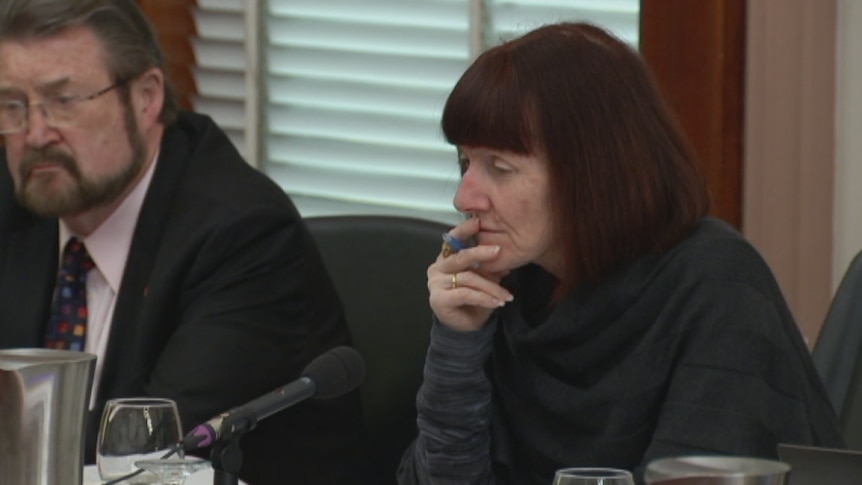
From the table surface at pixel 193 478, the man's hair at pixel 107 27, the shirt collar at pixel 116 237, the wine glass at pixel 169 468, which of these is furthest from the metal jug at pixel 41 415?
the man's hair at pixel 107 27

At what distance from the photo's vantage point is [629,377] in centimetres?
216

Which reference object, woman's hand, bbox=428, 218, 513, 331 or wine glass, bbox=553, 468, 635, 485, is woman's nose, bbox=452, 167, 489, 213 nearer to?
woman's hand, bbox=428, 218, 513, 331

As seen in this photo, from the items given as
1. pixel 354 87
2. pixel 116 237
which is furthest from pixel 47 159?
pixel 354 87

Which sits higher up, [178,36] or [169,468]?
[178,36]

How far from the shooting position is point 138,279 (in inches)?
114

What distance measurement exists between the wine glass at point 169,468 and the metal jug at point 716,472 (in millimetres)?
835

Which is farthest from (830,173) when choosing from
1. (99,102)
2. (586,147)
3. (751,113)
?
(99,102)

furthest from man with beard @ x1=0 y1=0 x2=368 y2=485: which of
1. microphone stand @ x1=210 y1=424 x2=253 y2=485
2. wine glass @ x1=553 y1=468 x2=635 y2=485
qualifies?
wine glass @ x1=553 y1=468 x2=635 y2=485

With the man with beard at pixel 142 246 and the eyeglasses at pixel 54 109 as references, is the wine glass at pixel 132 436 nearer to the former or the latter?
the man with beard at pixel 142 246

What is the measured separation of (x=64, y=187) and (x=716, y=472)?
2.02m

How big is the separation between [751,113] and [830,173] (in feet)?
0.59

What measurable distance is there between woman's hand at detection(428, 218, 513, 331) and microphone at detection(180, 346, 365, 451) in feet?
1.15

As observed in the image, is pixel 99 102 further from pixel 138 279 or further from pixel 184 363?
pixel 184 363

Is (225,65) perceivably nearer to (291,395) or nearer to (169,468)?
(169,468)
